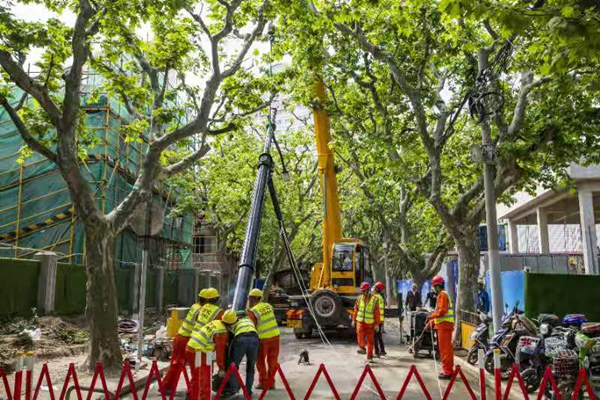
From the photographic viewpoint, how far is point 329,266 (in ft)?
55.8

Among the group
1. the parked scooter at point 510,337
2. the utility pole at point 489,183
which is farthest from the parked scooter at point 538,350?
the utility pole at point 489,183

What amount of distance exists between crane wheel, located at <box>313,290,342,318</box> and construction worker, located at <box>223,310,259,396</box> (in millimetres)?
7833

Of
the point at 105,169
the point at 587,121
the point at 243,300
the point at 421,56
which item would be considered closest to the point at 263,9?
the point at 421,56

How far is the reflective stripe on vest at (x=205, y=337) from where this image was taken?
25.6ft

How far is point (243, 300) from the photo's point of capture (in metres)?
9.61

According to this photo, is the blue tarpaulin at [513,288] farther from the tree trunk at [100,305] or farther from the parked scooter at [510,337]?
the tree trunk at [100,305]

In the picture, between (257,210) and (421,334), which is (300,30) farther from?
(421,334)

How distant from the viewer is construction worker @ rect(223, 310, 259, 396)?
8.08 m

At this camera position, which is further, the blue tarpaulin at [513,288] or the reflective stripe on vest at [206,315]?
the blue tarpaulin at [513,288]

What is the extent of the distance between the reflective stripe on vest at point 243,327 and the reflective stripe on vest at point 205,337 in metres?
0.26

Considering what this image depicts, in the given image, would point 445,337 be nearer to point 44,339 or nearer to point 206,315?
point 206,315

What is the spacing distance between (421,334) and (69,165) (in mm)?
8660

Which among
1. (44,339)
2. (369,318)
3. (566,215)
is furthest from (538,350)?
(566,215)

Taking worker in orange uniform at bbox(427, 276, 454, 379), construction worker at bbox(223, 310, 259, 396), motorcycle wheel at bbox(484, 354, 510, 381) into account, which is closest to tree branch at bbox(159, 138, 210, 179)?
construction worker at bbox(223, 310, 259, 396)
